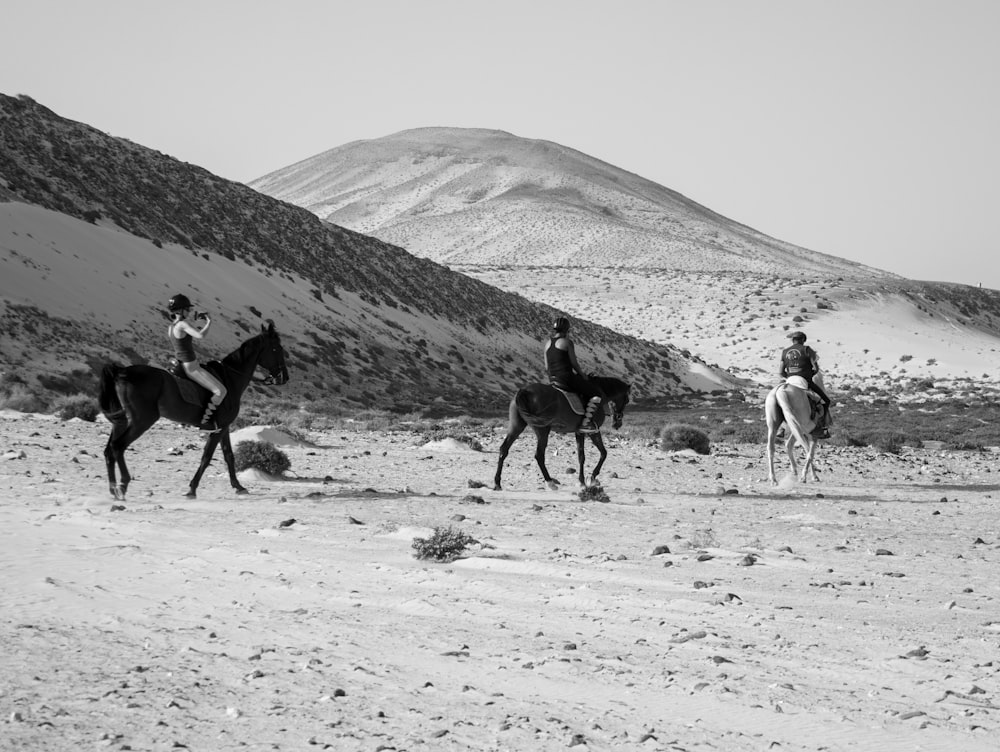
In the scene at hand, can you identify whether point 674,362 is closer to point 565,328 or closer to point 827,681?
point 565,328

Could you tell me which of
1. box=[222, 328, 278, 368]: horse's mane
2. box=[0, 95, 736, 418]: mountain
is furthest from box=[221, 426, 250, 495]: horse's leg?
box=[0, 95, 736, 418]: mountain

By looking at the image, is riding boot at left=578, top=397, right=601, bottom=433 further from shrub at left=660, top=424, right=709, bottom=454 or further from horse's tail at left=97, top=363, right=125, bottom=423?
shrub at left=660, top=424, right=709, bottom=454

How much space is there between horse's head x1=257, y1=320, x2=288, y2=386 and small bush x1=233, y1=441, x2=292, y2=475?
6.13ft

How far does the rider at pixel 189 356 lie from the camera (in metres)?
15.7

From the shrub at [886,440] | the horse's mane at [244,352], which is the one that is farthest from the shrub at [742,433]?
the horse's mane at [244,352]

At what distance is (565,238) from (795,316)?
72.5m

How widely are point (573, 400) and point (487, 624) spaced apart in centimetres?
976

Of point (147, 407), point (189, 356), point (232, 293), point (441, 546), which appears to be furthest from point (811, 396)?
point (232, 293)

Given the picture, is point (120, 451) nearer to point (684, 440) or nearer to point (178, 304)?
point (178, 304)

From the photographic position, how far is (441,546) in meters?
11.4

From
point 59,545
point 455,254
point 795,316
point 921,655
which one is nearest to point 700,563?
point 921,655

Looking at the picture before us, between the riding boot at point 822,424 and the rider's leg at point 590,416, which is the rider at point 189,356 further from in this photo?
the riding boot at point 822,424

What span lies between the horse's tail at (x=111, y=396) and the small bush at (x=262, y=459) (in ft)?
10.8

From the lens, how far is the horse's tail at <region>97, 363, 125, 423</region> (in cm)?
1555
